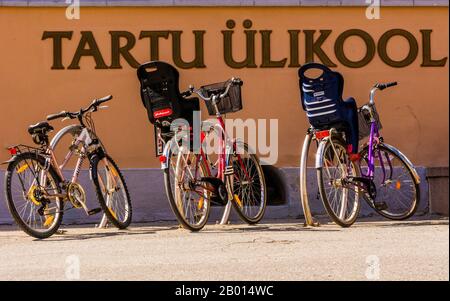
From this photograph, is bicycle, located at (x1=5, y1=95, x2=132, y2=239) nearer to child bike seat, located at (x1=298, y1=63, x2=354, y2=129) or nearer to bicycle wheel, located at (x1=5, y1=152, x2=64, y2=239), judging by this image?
bicycle wheel, located at (x1=5, y1=152, x2=64, y2=239)

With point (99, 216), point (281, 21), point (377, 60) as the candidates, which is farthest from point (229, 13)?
point (99, 216)

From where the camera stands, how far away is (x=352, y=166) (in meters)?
10.1

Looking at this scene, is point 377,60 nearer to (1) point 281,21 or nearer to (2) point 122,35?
(1) point 281,21

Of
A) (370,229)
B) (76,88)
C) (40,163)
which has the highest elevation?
(76,88)

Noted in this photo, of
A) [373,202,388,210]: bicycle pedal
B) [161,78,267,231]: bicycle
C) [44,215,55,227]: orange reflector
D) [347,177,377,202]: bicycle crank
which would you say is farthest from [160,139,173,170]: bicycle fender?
[373,202,388,210]: bicycle pedal

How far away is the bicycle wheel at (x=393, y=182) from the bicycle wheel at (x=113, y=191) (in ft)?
6.92

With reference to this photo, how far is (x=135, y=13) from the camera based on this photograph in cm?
1142

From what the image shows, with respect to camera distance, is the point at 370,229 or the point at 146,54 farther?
the point at 146,54

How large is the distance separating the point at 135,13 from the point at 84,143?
2078mm

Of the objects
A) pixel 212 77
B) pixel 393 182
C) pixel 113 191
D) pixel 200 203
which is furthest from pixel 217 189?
pixel 212 77

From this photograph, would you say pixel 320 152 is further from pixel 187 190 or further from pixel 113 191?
pixel 113 191

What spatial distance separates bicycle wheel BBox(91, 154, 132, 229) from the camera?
9.77 metres

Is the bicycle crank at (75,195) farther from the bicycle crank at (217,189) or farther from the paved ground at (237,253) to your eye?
the bicycle crank at (217,189)

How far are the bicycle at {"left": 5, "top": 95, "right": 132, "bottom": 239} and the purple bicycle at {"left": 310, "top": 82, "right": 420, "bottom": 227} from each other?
1773mm
